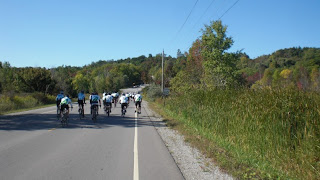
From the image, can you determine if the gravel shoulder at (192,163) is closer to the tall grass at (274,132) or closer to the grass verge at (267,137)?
the grass verge at (267,137)

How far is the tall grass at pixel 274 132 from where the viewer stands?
253 inches

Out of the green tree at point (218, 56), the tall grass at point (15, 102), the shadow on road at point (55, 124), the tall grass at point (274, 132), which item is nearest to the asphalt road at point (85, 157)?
the tall grass at point (274, 132)

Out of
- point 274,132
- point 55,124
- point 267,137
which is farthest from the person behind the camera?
point 55,124

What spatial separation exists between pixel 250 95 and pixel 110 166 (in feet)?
19.7

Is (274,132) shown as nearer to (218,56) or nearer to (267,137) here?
(267,137)

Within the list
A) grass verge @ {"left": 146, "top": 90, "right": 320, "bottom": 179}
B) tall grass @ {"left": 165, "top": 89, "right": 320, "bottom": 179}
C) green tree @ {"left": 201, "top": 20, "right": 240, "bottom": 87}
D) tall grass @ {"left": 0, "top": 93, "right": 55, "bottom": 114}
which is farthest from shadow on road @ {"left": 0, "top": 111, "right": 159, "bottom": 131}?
green tree @ {"left": 201, "top": 20, "right": 240, "bottom": 87}

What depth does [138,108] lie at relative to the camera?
2216cm

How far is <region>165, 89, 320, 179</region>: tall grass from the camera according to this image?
643 centimetres

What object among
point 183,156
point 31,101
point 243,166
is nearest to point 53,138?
point 183,156

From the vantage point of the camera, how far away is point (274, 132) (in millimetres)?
7992

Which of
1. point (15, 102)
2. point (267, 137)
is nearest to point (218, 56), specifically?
point (15, 102)

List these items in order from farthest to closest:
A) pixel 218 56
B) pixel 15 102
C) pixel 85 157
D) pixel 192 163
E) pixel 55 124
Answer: pixel 218 56 → pixel 15 102 → pixel 55 124 → pixel 85 157 → pixel 192 163

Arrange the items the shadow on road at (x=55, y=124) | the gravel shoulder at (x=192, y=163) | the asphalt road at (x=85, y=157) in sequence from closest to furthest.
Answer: the asphalt road at (x=85, y=157)
the gravel shoulder at (x=192, y=163)
the shadow on road at (x=55, y=124)

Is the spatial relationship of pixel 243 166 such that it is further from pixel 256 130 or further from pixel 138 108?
pixel 138 108
